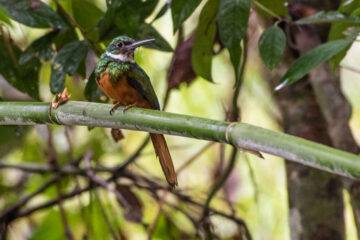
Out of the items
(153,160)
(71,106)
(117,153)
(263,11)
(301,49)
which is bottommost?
(153,160)

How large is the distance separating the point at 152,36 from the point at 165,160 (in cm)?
41

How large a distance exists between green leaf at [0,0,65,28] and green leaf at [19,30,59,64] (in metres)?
0.12

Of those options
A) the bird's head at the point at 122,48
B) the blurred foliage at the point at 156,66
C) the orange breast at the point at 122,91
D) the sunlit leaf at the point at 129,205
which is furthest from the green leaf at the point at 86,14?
the sunlit leaf at the point at 129,205

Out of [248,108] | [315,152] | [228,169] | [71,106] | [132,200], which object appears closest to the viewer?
[315,152]

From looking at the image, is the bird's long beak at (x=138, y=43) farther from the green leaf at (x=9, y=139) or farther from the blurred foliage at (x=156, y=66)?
the green leaf at (x=9, y=139)

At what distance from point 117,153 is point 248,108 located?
650 millimetres

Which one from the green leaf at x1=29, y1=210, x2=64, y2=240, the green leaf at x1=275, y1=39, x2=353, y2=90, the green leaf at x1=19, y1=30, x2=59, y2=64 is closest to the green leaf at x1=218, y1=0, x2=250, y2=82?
the green leaf at x1=275, y1=39, x2=353, y2=90

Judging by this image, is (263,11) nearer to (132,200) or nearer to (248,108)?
(132,200)

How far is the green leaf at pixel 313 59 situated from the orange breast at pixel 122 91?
0.92ft

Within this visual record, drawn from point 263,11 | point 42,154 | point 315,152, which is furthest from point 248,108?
point 315,152

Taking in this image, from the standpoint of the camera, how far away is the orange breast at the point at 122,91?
5.03 feet

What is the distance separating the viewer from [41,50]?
1.76 m

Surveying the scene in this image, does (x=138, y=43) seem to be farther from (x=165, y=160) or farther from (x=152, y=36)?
(x=165, y=160)

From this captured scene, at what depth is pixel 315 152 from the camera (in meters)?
0.94
